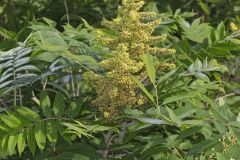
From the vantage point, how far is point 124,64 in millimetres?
2316

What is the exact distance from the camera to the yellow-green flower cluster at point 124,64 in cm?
234

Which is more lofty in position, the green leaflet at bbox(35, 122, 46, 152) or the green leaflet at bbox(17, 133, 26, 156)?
the green leaflet at bbox(35, 122, 46, 152)

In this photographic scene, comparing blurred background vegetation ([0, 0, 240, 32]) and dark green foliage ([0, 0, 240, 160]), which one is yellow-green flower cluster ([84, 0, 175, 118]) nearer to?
dark green foliage ([0, 0, 240, 160])

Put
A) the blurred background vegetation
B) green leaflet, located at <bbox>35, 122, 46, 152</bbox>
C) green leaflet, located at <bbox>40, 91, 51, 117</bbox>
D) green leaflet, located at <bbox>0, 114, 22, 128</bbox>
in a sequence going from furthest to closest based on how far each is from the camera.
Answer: the blurred background vegetation
green leaflet, located at <bbox>40, 91, 51, 117</bbox>
green leaflet, located at <bbox>0, 114, 22, 128</bbox>
green leaflet, located at <bbox>35, 122, 46, 152</bbox>

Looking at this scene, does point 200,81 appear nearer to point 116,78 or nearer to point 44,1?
point 116,78

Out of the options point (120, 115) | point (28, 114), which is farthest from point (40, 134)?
point (120, 115)

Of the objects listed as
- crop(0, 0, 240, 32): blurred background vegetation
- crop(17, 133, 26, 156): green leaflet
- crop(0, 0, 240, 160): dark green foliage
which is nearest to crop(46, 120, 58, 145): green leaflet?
crop(0, 0, 240, 160): dark green foliage

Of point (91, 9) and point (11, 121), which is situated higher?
point (11, 121)

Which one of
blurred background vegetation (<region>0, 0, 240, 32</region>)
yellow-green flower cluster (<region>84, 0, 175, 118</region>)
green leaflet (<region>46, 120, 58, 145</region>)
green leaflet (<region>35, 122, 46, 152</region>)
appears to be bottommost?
blurred background vegetation (<region>0, 0, 240, 32</region>)

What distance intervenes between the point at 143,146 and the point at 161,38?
0.47 m

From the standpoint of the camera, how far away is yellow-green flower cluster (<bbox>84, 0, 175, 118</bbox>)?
2336 mm

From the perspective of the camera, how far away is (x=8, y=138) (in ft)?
7.81

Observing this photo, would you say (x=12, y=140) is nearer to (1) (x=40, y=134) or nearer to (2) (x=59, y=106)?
(1) (x=40, y=134)

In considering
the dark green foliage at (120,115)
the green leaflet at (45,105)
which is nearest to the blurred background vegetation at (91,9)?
the dark green foliage at (120,115)
